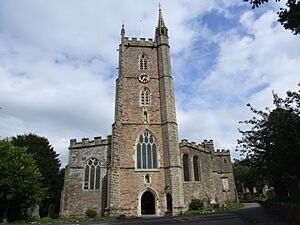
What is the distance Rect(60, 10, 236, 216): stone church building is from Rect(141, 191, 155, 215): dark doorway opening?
0.32ft

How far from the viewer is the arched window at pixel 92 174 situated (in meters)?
29.5

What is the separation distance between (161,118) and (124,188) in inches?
340

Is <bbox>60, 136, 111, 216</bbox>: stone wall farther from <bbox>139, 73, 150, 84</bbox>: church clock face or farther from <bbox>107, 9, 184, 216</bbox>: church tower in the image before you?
<bbox>139, 73, 150, 84</bbox>: church clock face

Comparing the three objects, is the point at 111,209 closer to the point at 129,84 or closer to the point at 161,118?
the point at 161,118

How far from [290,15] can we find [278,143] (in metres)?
7.19

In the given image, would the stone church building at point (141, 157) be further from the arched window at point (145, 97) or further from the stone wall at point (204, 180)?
the stone wall at point (204, 180)

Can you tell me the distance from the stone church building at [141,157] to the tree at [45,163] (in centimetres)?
723

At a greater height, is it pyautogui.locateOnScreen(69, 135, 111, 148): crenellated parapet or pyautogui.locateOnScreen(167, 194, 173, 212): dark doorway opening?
pyautogui.locateOnScreen(69, 135, 111, 148): crenellated parapet

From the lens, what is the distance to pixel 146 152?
97.3 feet

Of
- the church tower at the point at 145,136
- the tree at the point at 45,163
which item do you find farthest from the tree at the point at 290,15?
the tree at the point at 45,163

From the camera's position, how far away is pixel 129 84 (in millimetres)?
32812

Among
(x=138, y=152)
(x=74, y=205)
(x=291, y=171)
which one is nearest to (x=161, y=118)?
(x=138, y=152)

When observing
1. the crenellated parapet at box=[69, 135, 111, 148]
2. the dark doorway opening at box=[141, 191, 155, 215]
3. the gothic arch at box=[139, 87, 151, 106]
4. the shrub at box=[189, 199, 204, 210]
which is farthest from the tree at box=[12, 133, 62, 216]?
the shrub at box=[189, 199, 204, 210]

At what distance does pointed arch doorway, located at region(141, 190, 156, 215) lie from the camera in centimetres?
2874
